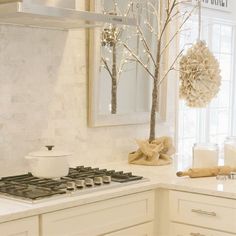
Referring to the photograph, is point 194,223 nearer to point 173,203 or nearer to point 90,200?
point 173,203

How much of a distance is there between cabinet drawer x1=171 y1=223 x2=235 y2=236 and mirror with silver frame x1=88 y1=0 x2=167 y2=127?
32.5 inches

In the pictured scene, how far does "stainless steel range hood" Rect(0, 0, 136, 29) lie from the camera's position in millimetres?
2326

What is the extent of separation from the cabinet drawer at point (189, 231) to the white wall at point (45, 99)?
0.76 m

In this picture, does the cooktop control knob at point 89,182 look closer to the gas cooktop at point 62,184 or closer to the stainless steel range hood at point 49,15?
the gas cooktop at point 62,184

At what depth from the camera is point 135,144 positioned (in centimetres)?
351

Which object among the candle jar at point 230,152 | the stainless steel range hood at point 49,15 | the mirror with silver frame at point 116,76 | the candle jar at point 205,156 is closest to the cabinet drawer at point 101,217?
the candle jar at point 205,156

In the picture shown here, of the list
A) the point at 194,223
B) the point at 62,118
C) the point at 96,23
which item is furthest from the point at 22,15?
the point at 194,223

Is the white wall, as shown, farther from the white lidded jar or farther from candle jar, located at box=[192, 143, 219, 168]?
candle jar, located at box=[192, 143, 219, 168]

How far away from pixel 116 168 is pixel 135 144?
1.39ft

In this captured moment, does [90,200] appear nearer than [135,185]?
Yes

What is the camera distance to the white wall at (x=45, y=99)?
2.77m

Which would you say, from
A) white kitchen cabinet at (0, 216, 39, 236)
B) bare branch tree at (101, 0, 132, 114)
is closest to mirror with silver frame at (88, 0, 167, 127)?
bare branch tree at (101, 0, 132, 114)

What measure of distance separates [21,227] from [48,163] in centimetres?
48

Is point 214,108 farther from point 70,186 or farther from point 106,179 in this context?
point 70,186
